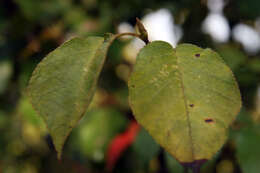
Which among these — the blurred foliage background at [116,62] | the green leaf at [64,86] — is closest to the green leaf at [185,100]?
the green leaf at [64,86]

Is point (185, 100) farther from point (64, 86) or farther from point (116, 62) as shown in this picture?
point (116, 62)

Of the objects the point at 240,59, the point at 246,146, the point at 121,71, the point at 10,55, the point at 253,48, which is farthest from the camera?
the point at 121,71

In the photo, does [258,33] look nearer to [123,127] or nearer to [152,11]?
[152,11]

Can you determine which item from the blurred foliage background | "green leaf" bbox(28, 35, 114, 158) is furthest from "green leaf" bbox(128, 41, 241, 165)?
the blurred foliage background

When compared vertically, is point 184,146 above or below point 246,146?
above

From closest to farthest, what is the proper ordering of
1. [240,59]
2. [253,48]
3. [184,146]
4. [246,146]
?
[184,146], [246,146], [240,59], [253,48]

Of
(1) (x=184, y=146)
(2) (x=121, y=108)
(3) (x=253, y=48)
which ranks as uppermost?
(1) (x=184, y=146)

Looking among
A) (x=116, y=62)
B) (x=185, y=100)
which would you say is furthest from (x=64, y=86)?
(x=116, y=62)

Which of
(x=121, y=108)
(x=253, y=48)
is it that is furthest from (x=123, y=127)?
(x=253, y=48)
